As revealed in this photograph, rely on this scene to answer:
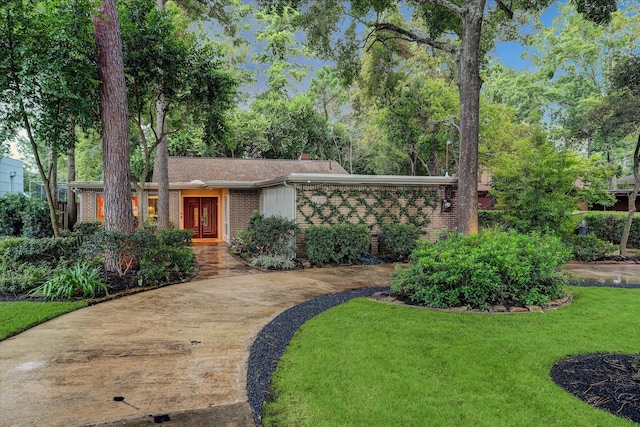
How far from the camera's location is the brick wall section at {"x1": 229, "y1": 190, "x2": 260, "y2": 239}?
15281 mm

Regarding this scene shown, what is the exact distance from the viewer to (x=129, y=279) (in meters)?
7.01

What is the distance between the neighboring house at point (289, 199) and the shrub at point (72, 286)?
4.56 m

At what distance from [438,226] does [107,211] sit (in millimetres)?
9184

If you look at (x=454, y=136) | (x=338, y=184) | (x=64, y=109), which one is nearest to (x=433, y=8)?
(x=338, y=184)

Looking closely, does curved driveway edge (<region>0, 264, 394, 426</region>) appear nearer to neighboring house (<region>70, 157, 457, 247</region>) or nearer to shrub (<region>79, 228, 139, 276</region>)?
shrub (<region>79, 228, 139, 276</region>)

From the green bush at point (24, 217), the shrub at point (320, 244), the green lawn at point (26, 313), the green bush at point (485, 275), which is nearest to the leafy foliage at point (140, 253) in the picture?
the green lawn at point (26, 313)

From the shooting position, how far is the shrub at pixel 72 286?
6.01 metres

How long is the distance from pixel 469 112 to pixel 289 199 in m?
5.45

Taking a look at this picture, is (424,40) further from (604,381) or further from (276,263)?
(604,381)

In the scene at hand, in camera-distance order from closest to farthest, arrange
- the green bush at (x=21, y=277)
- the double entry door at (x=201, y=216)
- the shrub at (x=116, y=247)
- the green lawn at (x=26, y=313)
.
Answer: the green lawn at (x=26, y=313) < the green bush at (x=21, y=277) < the shrub at (x=116, y=247) < the double entry door at (x=201, y=216)

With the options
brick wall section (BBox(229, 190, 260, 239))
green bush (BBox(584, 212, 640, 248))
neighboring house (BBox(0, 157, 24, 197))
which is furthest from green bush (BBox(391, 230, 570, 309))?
neighboring house (BBox(0, 157, 24, 197))

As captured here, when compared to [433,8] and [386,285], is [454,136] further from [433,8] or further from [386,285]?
[386,285]

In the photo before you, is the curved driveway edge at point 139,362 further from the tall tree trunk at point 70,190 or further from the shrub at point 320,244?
the tall tree trunk at point 70,190

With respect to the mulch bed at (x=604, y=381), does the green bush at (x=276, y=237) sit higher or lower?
higher
